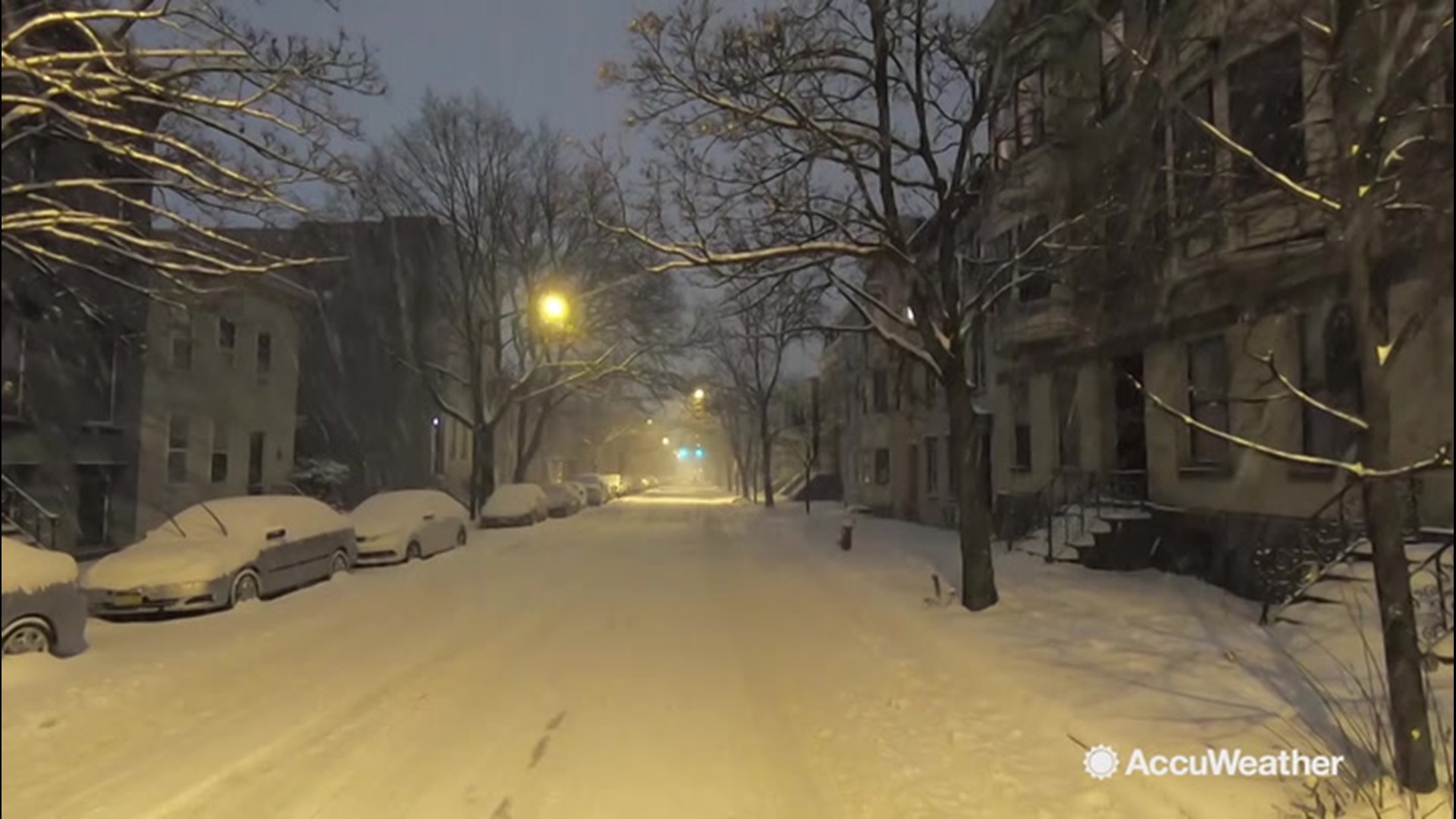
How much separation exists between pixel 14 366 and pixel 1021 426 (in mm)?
22478

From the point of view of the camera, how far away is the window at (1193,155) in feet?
20.4

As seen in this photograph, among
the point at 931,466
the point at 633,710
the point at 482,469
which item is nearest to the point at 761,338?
the point at 931,466

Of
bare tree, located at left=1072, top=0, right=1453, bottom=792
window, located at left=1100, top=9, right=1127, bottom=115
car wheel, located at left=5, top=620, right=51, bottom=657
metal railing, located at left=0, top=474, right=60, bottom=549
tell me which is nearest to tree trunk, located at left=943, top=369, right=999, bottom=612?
window, located at left=1100, top=9, right=1127, bottom=115

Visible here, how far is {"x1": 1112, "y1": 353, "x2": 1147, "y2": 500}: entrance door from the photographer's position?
55.4 ft

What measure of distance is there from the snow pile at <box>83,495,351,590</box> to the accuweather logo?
228 inches

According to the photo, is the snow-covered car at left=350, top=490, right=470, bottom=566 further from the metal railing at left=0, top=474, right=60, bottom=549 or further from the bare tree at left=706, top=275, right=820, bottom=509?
the metal railing at left=0, top=474, right=60, bottom=549

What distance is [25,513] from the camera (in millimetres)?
2258

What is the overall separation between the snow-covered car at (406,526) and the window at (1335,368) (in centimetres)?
1479

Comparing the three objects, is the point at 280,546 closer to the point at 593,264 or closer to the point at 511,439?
the point at 593,264

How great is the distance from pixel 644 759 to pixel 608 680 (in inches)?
86.2

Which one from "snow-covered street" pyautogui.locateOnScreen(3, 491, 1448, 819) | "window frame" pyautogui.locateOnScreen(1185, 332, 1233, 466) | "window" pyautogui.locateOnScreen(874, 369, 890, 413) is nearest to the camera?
"snow-covered street" pyautogui.locateOnScreen(3, 491, 1448, 819)

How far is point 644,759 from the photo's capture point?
5.62 m

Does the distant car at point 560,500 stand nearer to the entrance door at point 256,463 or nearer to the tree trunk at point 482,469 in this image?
the tree trunk at point 482,469

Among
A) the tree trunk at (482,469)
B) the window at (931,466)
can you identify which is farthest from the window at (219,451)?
the window at (931,466)
